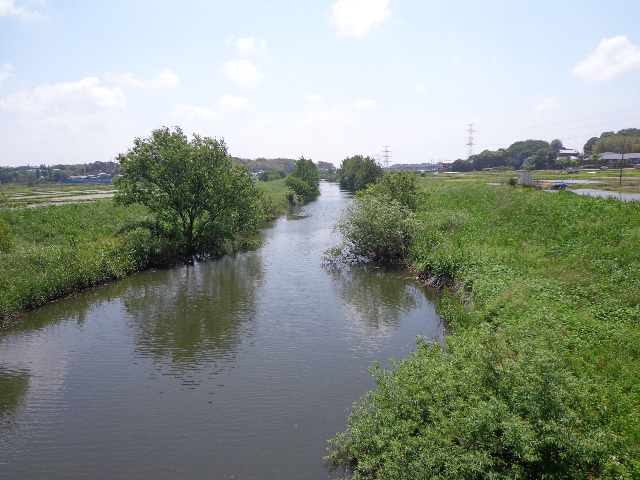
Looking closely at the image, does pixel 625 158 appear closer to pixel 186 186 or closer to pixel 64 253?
pixel 186 186

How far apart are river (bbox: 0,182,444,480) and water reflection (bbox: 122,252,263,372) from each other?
3.8 inches

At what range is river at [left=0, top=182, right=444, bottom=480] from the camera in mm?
11133

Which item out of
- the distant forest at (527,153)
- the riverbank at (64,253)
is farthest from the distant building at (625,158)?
the riverbank at (64,253)

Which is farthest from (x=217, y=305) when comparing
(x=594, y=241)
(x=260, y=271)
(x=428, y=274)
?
(x=594, y=241)

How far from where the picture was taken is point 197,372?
15.5m

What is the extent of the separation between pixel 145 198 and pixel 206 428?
80.6ft

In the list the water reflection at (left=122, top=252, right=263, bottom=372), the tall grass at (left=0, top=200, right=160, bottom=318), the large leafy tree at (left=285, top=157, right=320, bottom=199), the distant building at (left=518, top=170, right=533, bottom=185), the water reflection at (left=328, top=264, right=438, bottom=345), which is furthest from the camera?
the large leafy tree at (left=285, top=157, right=320, bottom=199)

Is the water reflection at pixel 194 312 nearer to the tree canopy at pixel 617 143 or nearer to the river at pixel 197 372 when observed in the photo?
the river at pixel 197 372

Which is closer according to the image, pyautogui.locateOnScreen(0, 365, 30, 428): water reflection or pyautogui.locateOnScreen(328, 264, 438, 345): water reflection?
Result: pyautogui.locateOnScreen(0, 365, 30, 428): water reflection

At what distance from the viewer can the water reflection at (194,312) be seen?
56.0 feet

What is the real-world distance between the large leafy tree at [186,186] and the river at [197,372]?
25.4 ft

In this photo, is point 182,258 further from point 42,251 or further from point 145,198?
point 42,251

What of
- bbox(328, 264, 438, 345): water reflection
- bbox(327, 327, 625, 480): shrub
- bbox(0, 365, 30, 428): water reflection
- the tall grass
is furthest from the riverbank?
bbox(327, 327, 625, 480): shrub

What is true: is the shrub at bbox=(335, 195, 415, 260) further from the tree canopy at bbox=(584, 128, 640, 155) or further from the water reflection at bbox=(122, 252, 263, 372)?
the tree canopy at bbox=(584, 128, 640, 155)
